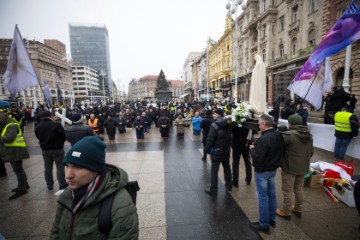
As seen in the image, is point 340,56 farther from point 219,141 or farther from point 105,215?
point 105,215

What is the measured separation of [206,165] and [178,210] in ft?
8.58

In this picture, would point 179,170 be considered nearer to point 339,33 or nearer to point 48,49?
point 339,33

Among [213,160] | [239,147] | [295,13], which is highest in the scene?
[295,13]

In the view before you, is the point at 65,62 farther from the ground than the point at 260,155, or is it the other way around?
the point at 65,62

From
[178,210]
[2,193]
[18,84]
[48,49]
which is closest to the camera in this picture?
[178,210]

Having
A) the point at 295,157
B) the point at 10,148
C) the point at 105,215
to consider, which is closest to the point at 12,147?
the point at 10,148

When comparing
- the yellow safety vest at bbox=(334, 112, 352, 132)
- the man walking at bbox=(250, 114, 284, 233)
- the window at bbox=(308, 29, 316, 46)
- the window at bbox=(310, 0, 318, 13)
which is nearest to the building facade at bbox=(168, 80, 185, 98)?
the window at bbox=(308, 29, 316, 46)

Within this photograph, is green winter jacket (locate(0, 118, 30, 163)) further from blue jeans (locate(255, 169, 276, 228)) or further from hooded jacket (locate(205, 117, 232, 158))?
blue jeans (locate(255, 169, 276, 228))

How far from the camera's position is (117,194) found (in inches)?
58.6

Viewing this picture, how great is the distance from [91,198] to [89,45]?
133 metres

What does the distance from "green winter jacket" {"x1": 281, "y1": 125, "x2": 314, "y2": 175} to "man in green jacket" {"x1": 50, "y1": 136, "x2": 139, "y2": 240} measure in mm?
2857

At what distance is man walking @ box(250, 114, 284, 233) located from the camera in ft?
9.37

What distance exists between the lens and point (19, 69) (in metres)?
5.23

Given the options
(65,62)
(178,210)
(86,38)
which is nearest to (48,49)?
(65,62)
